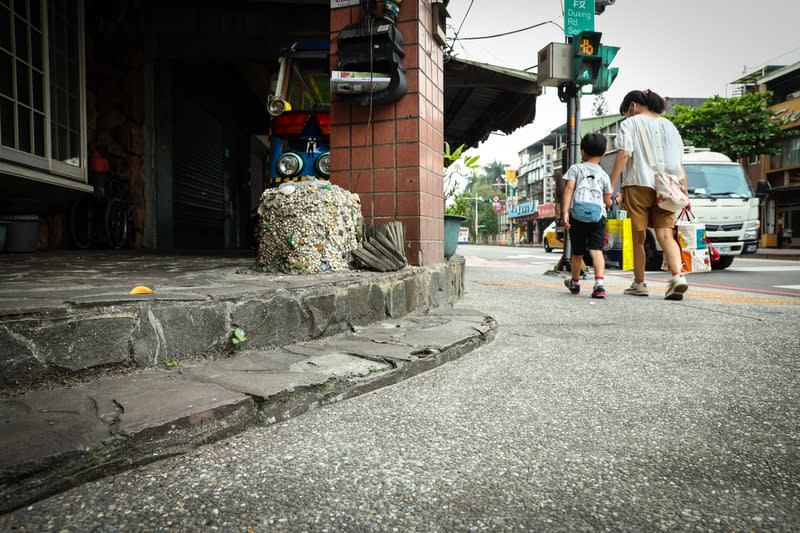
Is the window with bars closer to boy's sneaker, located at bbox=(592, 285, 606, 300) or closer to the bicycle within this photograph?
the bicycle

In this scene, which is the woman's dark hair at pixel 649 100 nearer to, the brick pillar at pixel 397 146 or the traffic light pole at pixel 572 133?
the brick pillar at pixel 397 146

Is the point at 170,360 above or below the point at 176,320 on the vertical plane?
below

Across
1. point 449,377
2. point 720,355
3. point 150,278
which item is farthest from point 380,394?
point 720,355

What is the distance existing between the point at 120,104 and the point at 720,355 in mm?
7548

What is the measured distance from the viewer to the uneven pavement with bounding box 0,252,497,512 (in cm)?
120

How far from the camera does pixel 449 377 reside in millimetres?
2051

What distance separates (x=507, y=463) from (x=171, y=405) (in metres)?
1.00

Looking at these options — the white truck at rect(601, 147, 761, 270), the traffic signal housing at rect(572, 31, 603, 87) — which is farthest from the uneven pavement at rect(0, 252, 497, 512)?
the white truck at rect(601, 147, 761, 270)

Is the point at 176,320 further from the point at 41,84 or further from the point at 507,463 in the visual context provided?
the point at 41,84

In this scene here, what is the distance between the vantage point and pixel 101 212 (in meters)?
5.93

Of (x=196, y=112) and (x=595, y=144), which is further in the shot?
(x=196, y=112)

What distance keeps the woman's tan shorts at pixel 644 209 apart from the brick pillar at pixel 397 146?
7.05ft

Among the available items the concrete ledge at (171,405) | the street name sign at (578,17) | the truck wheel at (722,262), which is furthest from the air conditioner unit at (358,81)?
the truck wheel at (722,262)

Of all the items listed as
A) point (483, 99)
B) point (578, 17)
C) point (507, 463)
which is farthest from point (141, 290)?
point (578, 17)
